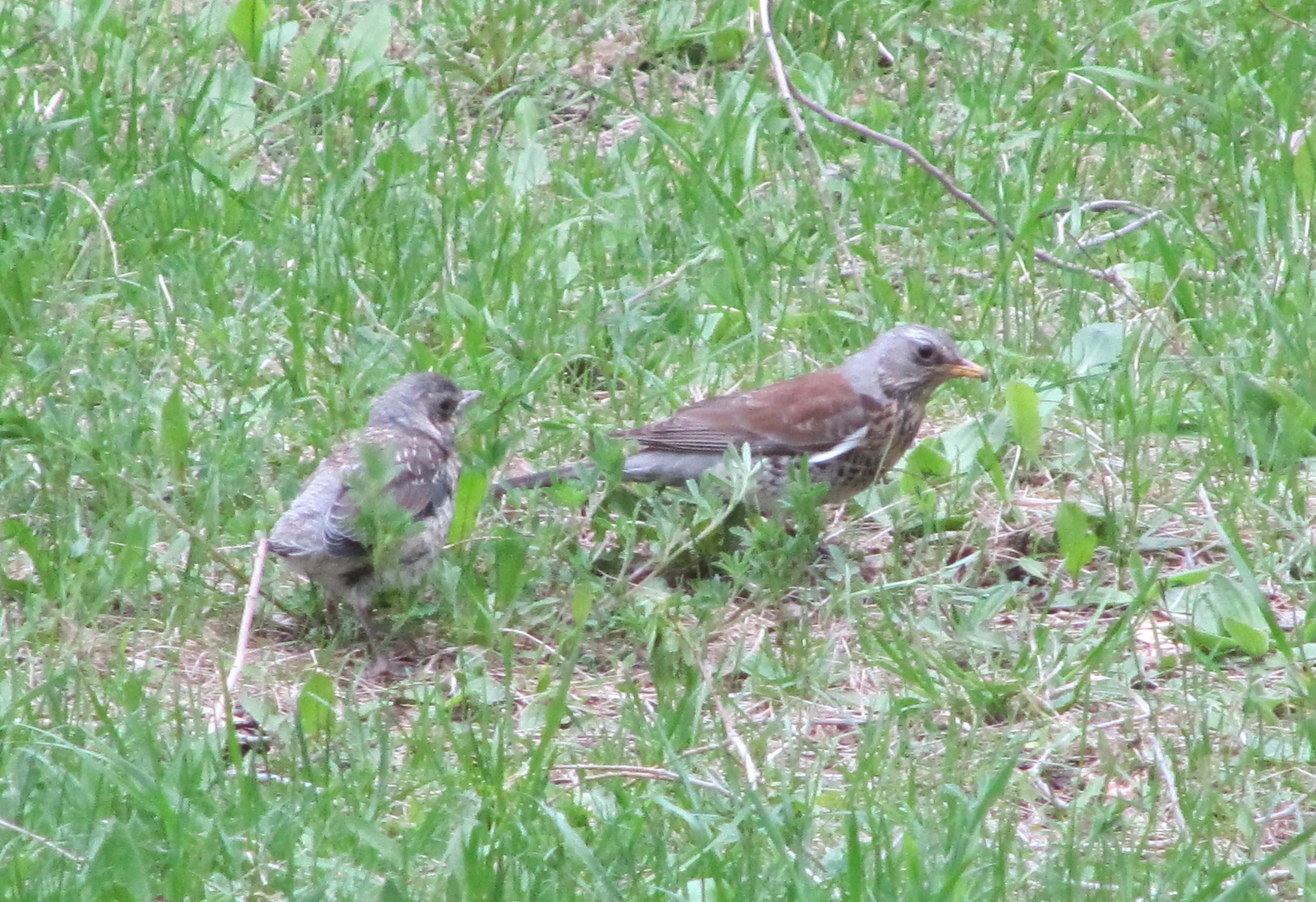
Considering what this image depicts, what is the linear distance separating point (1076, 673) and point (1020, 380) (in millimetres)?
1464

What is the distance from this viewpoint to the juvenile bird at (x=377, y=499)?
4.50 meters

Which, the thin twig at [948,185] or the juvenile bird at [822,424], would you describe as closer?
the juvenile bird at [822,424]

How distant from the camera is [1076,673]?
4465 millimetres

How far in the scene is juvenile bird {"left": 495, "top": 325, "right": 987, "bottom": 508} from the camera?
542 cm

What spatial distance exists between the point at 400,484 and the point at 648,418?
3.85ft

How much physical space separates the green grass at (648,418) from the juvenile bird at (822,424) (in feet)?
0.48

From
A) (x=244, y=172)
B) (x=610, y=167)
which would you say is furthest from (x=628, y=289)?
(x=244, y=172)

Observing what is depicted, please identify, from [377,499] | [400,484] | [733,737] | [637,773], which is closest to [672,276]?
[400,484]

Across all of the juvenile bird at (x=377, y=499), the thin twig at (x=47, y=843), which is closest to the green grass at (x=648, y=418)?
the thin twig at (x=47, y=843)

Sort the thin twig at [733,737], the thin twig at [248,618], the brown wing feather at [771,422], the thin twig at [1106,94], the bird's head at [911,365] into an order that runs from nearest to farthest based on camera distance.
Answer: the thin twig at [733,737]
the thin twig at [248,618]
the brown wing feather at [771,422]
the bird's head at [911,365]
the thin twig at [1106,94]

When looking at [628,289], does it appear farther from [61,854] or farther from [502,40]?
[61,854]

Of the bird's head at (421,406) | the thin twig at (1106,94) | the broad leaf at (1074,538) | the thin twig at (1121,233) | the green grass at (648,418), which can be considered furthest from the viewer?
the thin twig at (1106,94)

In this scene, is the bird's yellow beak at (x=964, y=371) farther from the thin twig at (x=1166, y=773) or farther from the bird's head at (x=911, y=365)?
the thin twig at (x=1166, y=773)

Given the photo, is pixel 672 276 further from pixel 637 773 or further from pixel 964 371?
pixel 637 773
